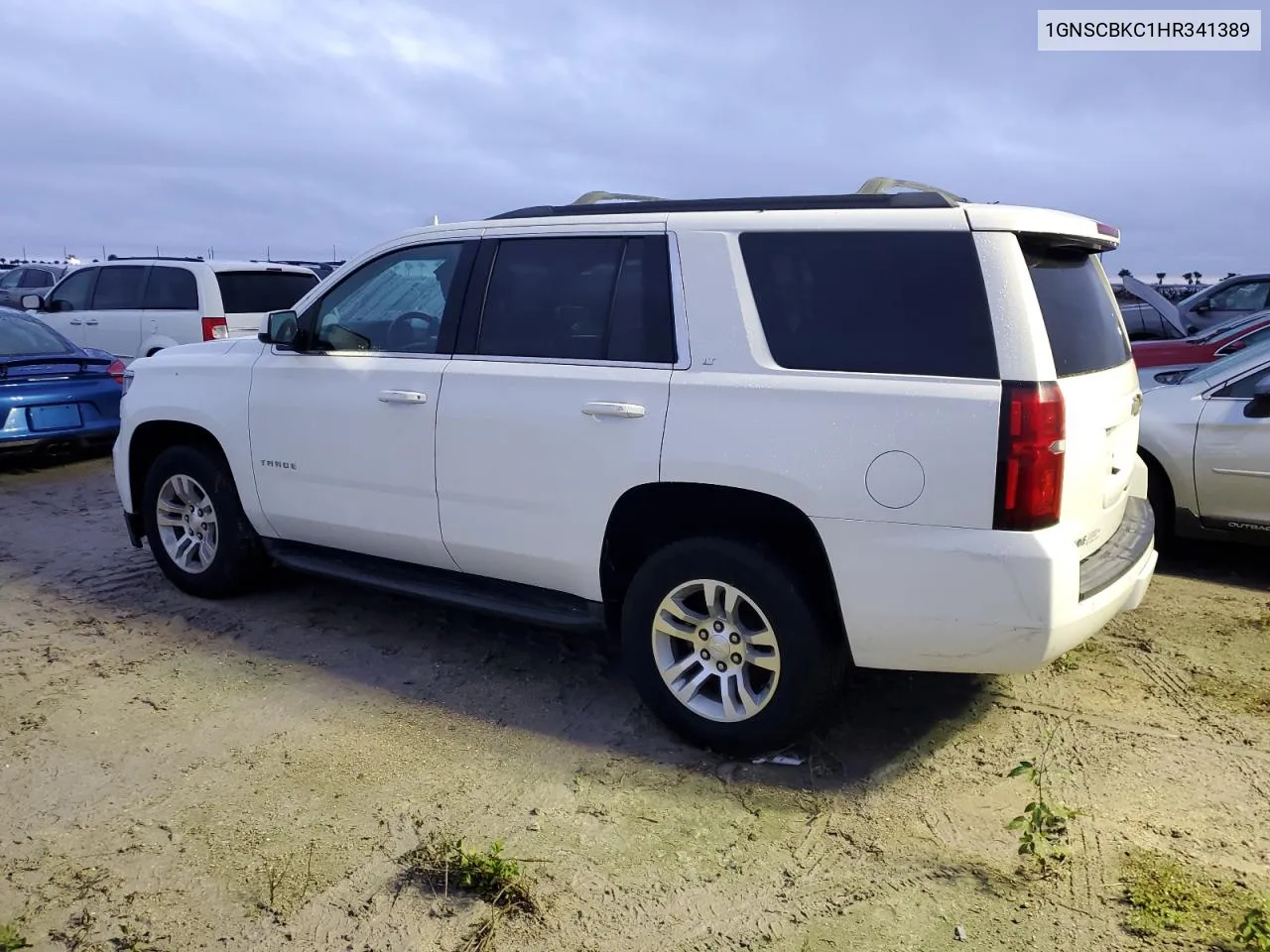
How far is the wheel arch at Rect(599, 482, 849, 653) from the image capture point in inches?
143

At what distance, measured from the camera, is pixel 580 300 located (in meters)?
4.14

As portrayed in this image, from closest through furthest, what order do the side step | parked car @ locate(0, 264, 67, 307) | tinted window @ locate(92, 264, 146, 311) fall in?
the side step
tinted window @ locate(92, 264, 146, 311)
parked car @ locate(0, 264, 67, 307)

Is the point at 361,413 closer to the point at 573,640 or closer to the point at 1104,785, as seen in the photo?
the point at 573,640

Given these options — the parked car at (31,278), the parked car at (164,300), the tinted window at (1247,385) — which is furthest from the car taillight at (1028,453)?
the parked car at (31,278)

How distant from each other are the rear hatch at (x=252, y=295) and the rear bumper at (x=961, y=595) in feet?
30.0

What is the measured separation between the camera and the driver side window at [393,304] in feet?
15.0

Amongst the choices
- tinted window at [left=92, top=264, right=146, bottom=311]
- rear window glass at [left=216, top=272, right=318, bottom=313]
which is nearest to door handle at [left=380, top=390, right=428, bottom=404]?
rear window glass at [left=216, top=272, right=318, bottom=313]

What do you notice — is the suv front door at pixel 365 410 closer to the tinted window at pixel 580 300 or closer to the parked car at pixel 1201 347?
the tinted window at pixel 580 300

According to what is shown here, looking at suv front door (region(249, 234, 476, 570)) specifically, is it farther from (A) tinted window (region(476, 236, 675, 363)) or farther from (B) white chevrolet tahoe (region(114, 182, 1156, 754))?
(A) tinted window (region(476, 236, 675, 363))

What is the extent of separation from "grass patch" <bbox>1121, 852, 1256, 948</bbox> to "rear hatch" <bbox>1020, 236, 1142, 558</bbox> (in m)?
1.01

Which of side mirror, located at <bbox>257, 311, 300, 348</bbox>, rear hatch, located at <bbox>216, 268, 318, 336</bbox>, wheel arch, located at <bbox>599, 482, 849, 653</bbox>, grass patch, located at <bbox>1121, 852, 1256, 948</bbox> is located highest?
rear hatch, located at <bbox>216, 268, 318, 336</bbox>

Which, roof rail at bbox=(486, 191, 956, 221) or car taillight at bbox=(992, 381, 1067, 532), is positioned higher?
roof rail at bbox=(486, 191, 956, 221)

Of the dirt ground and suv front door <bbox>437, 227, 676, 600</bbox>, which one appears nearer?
the dirt ground

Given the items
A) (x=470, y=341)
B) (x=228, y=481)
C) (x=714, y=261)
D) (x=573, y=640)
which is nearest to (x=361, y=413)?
(x=470, y=341)
